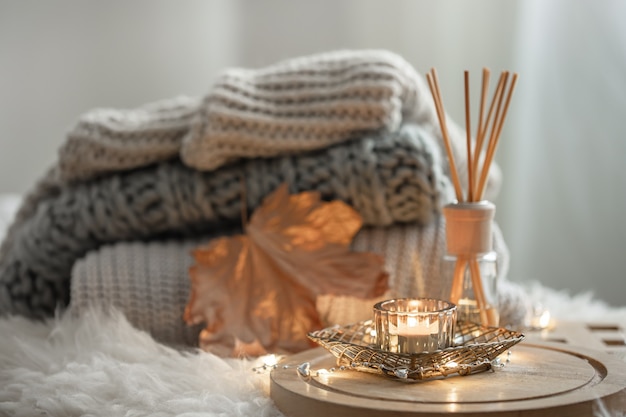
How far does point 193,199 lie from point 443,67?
0.85m

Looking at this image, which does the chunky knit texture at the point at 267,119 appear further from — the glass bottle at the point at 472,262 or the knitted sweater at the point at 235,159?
the glass bottle at the point at 472,262

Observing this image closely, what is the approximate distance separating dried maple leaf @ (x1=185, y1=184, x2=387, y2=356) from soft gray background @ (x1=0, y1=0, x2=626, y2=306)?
2.58ft

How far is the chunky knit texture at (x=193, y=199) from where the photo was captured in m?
0.82

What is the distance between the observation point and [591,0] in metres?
1.41

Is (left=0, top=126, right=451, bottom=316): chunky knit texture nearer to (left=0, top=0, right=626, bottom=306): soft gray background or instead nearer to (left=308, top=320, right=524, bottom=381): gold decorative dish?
(left=308, top=320, right=524, bottom=381): gold decorative dish

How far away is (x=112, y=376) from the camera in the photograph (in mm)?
652

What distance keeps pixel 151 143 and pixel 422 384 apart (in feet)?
1.44

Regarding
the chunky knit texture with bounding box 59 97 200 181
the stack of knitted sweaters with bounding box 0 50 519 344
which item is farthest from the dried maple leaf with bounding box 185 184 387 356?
the chunky knit texture with bounding box 59 97 200 181

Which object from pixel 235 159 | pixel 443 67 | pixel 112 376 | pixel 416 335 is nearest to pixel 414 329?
pixel 416 335

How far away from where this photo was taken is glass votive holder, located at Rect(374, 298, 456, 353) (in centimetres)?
60

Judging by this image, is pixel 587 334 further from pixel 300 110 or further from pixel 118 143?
pixel 118 143

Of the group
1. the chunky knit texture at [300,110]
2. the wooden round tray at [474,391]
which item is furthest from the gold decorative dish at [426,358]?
the chunky knit texture at [300,110]

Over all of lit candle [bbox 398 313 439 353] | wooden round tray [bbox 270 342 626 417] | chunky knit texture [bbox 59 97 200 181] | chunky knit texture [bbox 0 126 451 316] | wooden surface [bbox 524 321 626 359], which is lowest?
wooden surface [bbox 524 321 626 359]

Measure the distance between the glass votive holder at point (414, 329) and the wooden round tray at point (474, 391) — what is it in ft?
0.10
